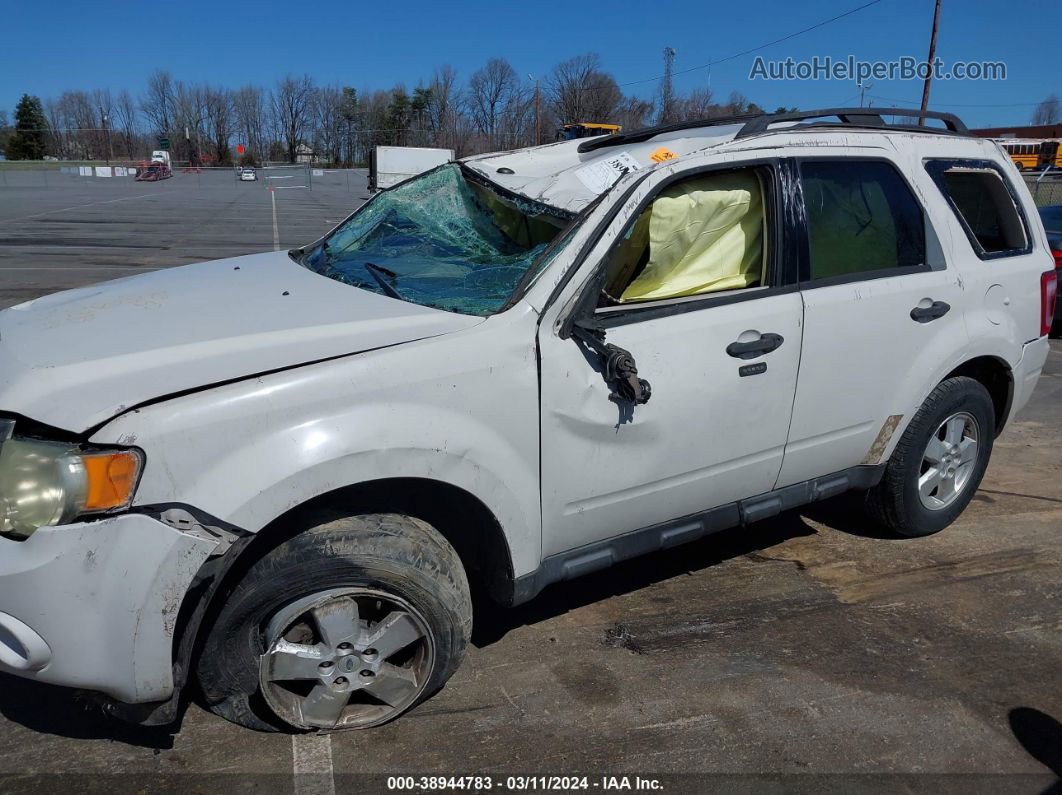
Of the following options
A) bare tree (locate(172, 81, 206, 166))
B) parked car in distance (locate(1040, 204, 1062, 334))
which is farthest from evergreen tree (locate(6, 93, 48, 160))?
parked car in distance (locate(1040, 204, 1062, 334))

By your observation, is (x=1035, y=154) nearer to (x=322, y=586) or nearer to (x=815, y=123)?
(x=815, y=123)

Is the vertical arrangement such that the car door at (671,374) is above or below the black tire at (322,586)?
above

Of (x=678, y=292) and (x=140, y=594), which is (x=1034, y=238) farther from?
(x=140, y=594)

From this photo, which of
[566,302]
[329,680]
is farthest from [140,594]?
[566,302]

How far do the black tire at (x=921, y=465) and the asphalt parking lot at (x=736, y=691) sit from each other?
0.48ft

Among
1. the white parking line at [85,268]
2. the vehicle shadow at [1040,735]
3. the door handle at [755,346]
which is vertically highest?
the door handle at [755,346]

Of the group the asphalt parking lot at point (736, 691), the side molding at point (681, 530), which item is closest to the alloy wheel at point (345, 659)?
the asphalt parking lot at point (736, 691)

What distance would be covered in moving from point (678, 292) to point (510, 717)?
1.58 meters

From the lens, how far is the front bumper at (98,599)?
82.7 inches

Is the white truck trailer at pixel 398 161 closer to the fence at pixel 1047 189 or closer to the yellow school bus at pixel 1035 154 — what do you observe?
the fence at pixel 1047 189

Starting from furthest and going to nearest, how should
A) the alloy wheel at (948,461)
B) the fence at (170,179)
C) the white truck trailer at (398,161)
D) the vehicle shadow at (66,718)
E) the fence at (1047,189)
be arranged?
the fence at (170,179), the fence at (1047,189), the white truck trailer at (398,161), the alloy wheel at (948,461), the vehicle shadow at (66,718)

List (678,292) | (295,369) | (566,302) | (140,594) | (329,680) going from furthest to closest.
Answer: (678,292)
(566,302)
(329,680)
(295,369)
(140,594)

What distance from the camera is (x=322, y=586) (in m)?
2.41

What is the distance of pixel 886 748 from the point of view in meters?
2.70
